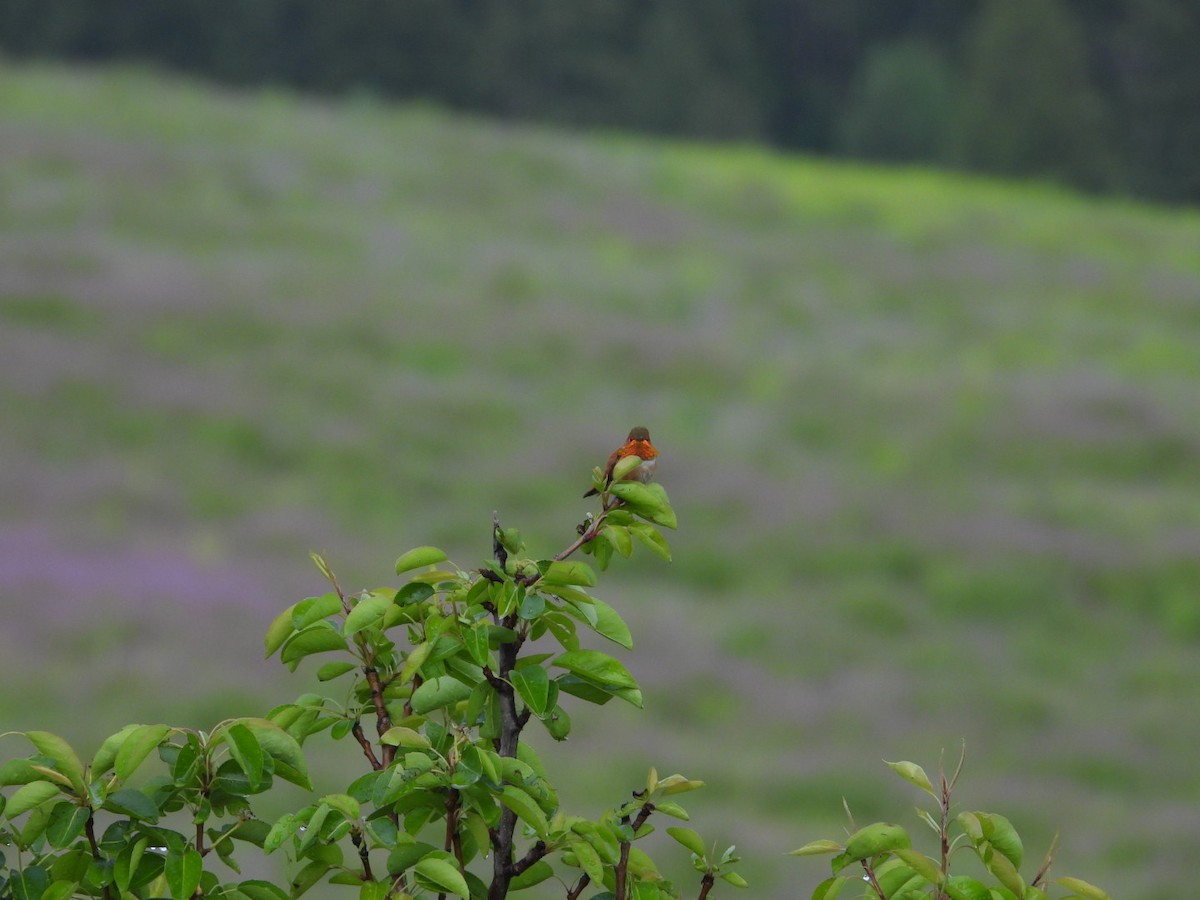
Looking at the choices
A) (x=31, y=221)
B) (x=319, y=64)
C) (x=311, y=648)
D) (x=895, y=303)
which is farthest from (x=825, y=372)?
(x=319, y=64)

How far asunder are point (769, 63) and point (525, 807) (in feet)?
148

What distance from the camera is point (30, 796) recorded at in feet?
3.96

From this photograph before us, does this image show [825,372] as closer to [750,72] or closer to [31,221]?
[31,221]

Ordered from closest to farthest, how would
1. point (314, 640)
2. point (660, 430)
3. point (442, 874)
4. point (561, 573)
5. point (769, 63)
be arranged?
point (442, 874) < point (561, 573) < point (314, 640) < point (660, 430) < point (769, 63)

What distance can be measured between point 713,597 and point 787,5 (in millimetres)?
38548

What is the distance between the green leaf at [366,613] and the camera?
4.24 feet

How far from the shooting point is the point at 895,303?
58.4 ft

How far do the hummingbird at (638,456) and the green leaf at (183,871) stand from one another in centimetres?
50

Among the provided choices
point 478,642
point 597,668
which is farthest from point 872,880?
point 478,642

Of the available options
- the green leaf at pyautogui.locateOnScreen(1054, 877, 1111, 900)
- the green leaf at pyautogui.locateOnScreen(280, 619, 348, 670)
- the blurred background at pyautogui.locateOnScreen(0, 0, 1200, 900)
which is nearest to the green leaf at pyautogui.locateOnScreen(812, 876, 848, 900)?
the green leaf at pyautogui.locateOnScreen(1054, 877, 1111, 900)

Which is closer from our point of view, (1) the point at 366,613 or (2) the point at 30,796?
(2) the point at 30,796

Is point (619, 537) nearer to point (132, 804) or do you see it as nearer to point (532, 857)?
point (532, 857)

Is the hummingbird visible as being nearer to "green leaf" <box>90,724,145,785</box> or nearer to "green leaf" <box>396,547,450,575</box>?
"green leaf" <box>396,547,450,575</box>

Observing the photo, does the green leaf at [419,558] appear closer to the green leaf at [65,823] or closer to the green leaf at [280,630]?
the green leaf at [280,630]
